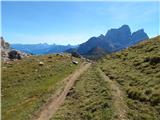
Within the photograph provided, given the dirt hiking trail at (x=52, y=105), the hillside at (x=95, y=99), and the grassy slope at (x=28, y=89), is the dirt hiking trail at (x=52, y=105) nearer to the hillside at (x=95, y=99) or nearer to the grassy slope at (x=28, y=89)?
the hillside at (x=95, y=99)

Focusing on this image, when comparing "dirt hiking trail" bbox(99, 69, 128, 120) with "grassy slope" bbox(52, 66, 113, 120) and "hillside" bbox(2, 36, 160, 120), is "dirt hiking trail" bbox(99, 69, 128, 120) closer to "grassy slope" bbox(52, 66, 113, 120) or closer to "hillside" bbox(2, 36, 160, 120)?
"hillside" bbox(2, 36, 160, 120)

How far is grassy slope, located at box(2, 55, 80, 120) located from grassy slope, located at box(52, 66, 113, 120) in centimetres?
556

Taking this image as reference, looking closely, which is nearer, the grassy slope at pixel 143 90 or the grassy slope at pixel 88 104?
the grassy slope at pixel 143 90

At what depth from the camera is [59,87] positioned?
61625 millimetres

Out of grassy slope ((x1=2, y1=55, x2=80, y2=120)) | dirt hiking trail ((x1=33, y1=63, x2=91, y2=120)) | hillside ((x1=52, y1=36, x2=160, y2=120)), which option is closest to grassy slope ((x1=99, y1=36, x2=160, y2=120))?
hillside ((x1=52, y1=36, x2=160, y2=120))

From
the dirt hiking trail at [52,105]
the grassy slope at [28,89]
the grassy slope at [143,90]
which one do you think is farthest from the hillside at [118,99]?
the grassy slope at [28,89]

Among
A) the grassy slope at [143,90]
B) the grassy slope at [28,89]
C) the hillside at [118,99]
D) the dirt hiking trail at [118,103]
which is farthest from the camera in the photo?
the grassy slope at [28,89]

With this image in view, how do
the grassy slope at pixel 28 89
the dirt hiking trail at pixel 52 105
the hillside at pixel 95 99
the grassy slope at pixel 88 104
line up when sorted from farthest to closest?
1. the grassy slope at pixel 28 89
2. the dirt hiking trail at pixel 52 105
3. the grassy slope at pixel 88 104
4. the hillside at pixel 95 99

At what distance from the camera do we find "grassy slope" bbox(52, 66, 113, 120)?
123 feet

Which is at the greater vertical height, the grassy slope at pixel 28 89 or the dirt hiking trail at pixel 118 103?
the dirt hiking trail at pixel 118 103

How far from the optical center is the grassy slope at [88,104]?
123 feet

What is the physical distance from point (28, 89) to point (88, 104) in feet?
96.8

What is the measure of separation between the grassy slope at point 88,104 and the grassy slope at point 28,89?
18.2 feet

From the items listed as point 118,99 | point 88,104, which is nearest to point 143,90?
point 118,99
